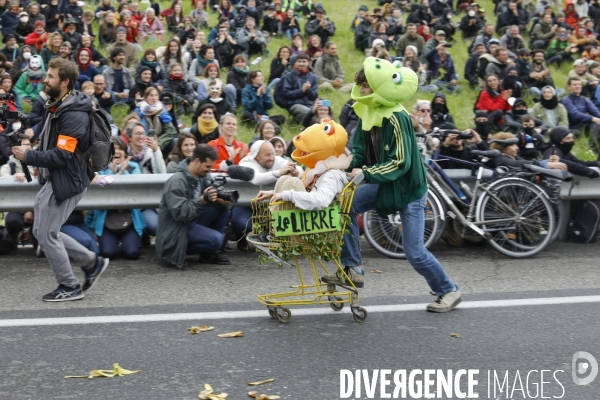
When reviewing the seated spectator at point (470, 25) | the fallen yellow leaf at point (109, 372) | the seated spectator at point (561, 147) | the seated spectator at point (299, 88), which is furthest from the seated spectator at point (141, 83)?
the seated spectator at point (470, 25)

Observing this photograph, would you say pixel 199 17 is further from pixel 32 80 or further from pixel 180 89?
pixel 32 80

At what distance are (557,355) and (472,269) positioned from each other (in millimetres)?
2826

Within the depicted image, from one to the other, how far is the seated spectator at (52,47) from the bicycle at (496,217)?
26.4ft

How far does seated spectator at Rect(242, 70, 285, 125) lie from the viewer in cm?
1474

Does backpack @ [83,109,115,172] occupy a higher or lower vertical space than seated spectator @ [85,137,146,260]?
higher

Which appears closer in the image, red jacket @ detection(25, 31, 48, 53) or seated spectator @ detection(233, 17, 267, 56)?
red jacket @ detection(25, 31, 48, 53)

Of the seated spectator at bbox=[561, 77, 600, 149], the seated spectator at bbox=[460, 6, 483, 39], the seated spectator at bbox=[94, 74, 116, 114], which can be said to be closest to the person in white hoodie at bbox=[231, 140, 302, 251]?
the seated spectator at bbox=[94, 74, 116, 114]

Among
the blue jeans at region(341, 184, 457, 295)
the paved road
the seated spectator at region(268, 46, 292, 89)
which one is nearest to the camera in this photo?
the paved road

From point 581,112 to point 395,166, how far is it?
9.64 metres

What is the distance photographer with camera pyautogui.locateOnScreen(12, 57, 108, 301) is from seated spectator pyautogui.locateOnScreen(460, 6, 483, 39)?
16851 mm

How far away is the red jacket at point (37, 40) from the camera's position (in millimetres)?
16281

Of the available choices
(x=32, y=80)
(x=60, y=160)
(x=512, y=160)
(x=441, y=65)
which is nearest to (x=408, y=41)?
(x=441, y=65)

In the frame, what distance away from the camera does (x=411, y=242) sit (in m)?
6.64

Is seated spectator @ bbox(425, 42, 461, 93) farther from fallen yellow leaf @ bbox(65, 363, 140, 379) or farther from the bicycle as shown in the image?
fallen yellow leaf @ bbox(65, 363, 140, 379)
